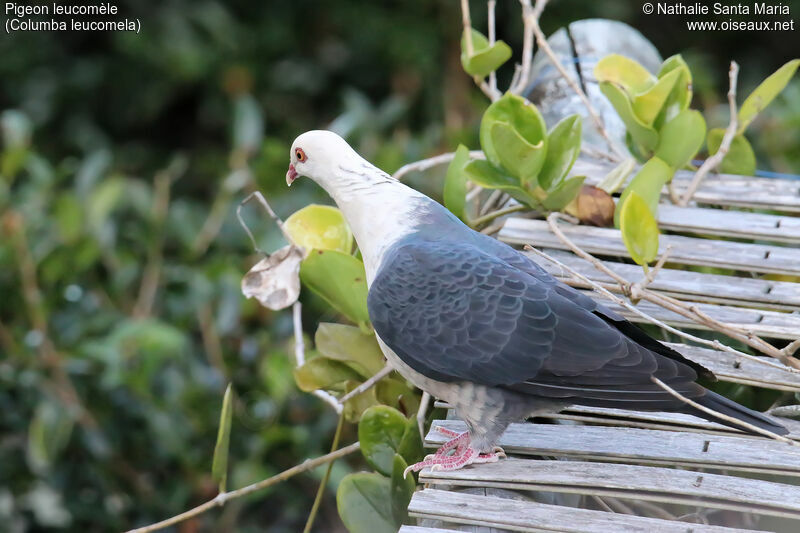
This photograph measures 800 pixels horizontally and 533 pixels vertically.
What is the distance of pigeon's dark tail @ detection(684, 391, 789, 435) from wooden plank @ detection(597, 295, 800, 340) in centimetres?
20

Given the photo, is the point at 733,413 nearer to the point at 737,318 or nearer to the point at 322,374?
the point at 737,318

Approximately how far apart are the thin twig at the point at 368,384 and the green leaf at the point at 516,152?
409 mm

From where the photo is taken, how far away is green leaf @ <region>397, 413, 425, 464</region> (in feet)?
5.32

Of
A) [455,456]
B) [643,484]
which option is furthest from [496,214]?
[643,484]

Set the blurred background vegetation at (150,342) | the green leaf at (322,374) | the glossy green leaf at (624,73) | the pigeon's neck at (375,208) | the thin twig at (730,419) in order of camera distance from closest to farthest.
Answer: the thin twig at (730,419) < the pigeon's neck at (375,208) < the green leaf at (322,374) < the glossy green leaf at (624,73) < the blurred background vegetation at (150,342)

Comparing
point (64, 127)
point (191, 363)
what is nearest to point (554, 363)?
point (191, 363)

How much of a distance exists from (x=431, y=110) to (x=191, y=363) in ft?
7.00

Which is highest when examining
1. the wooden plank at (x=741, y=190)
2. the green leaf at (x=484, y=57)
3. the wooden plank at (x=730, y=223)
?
the green leaf at (x=484, y=57)

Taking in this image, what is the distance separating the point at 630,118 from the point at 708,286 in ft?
A: 1.27

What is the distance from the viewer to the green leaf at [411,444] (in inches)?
63.9

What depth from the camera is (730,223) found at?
192cm

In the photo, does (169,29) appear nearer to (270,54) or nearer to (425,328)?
(270,54)

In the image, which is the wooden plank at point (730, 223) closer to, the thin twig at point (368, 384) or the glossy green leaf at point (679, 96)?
the glossy green leaf at point (679, 96)

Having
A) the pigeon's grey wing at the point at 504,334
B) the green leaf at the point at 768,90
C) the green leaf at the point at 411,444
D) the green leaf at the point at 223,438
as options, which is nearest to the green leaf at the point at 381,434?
the green leaf at the point at 411,444
